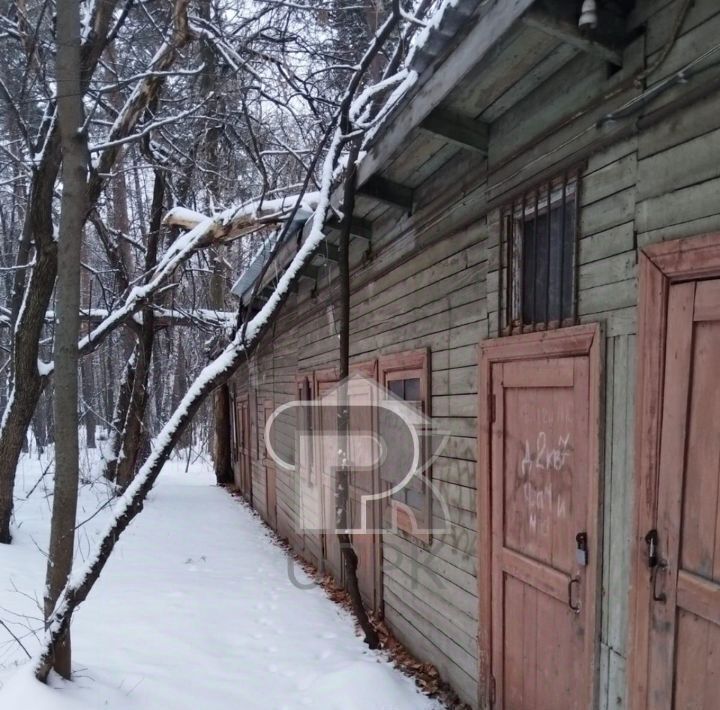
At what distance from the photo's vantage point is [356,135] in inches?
142

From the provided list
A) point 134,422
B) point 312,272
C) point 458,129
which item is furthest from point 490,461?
point 134,422

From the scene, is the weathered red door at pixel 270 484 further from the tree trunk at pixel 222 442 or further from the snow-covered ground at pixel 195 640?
the tree trunk at pixel 222 442

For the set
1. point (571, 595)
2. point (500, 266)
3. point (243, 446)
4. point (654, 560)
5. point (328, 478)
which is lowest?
point (243, 446)

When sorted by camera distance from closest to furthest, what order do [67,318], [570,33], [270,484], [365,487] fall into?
[570,33] < [67,318] < [365,487] < [270,484]

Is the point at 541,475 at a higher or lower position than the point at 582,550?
higher

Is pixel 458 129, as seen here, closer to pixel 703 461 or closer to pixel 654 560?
pixel 703 461

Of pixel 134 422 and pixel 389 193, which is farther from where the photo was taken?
pixel 134 422

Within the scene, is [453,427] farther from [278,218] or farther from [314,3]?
[314,3]

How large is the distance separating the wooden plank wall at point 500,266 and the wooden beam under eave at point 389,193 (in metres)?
0.10

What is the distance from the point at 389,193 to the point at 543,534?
246 centimetres

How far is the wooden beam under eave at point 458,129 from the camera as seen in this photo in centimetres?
277

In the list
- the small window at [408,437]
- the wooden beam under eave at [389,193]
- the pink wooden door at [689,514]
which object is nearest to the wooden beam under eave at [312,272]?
the small window at [408,437]

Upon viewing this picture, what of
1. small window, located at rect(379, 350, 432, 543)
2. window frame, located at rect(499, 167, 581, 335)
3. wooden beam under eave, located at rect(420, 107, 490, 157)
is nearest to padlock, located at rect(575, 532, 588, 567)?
window frame, located at rect(499, 167, 581, 335)

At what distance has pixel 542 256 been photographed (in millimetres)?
2496
